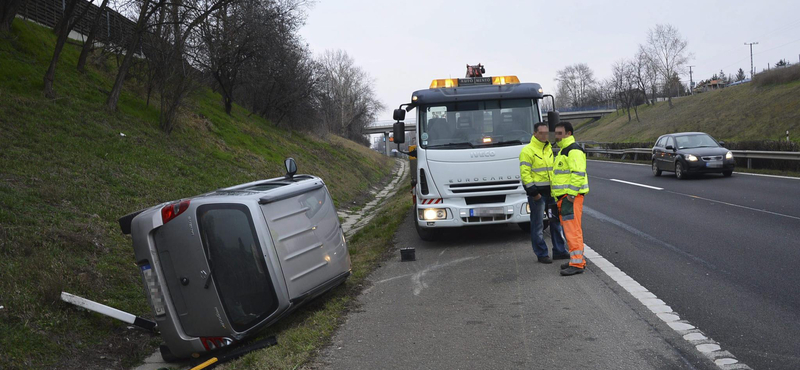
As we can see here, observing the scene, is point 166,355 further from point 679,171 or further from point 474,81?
point 679,171

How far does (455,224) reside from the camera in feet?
33.3

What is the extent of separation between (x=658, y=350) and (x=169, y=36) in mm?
19169

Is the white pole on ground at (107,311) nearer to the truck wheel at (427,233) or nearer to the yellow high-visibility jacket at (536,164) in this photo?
the yellow high-visibility jacket at (536,164)

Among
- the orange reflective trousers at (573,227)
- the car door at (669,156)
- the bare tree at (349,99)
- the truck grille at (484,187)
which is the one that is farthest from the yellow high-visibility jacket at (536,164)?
the bare tree at (349,99)

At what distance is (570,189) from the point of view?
786 centimetres

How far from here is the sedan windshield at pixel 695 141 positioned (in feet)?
69.6

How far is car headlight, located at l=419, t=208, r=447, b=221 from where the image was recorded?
10195 millimetres

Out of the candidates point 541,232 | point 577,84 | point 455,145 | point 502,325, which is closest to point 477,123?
point 455,145

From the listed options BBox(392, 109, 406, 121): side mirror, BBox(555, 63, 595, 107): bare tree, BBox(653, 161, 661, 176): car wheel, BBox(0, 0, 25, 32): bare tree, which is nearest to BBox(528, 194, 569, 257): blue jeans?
BBox(392, 109, 406, 121): side mirror

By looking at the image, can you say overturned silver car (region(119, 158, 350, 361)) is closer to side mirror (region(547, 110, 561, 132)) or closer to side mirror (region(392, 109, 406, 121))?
side mirror (region(392, 109, 406, 121))

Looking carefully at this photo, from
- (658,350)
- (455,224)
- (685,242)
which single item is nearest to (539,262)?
(455,224)

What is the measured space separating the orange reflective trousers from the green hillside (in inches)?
1162

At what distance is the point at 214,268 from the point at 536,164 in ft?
15.1

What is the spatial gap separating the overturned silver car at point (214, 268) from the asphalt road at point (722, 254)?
3.93 meters
